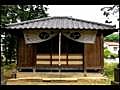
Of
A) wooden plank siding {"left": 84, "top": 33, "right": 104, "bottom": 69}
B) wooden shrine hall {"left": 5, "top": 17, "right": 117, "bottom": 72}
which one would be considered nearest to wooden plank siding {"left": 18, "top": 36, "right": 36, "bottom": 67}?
wooden shrine hall {"left": 5, "top": 17, "right": 117, "bottom": 72}

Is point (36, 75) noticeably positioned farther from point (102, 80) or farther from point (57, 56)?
point (102, 80)

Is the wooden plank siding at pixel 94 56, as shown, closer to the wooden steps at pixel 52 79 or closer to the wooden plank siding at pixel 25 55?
the wooden steps at pixel 52 79

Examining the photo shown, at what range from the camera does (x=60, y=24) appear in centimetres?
1239

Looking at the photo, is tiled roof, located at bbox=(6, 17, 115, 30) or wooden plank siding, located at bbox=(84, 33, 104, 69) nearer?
tiled roof, located at bbox=(6, 17, 115, 30)

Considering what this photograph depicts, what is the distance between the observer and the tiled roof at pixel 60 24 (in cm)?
1176

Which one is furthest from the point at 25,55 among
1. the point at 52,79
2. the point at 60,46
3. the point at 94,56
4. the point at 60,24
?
the point at 94,56

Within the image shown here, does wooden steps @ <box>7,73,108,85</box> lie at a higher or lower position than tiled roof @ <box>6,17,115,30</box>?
lower

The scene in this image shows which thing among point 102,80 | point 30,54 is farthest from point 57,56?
point 102,80

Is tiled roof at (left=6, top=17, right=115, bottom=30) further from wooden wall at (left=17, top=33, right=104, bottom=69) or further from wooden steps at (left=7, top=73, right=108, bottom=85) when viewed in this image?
wooden steps at (left=7, top=73, right=108, bottom=85)

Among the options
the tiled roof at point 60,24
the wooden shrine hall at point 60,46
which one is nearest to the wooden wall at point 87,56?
the wooden shrine hall at point 60,46

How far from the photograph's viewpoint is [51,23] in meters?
12.7

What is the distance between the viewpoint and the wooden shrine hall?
11969 millimetres

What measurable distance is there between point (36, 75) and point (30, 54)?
3.96 feet
